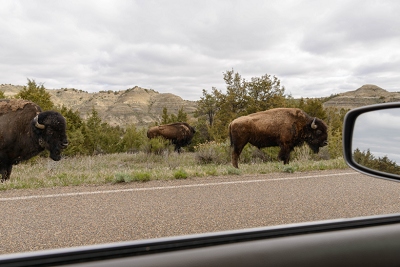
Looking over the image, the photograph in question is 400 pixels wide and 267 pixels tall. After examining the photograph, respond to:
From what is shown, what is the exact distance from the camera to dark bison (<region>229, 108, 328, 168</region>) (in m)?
10.0

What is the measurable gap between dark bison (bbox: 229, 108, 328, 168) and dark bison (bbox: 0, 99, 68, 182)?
16.1ft

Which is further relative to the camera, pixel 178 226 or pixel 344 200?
pixel 344 200

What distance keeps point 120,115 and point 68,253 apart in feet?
237

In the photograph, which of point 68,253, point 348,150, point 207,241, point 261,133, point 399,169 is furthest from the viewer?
point 261,133

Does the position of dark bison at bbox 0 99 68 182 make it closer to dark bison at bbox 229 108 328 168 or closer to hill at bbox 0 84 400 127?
dark bison at bbox 229 108 328 168

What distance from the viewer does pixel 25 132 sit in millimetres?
7547

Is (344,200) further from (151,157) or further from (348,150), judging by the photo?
(151,157)

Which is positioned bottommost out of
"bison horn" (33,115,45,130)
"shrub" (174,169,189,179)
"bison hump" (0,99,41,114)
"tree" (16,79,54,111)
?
"shrub" (174,169,189,179)

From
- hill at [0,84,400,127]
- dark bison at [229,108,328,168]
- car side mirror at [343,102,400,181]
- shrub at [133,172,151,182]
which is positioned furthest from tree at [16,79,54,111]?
hill at [0,84,400,127]

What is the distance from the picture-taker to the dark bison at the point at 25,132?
23.7 feet

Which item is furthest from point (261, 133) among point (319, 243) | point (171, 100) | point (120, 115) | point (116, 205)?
point (171, 100)

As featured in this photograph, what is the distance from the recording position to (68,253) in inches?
45.9

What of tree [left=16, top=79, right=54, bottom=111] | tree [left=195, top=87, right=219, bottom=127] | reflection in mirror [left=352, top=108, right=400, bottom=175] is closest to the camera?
reflection in mirror [left=352, top=108, right=400, bottom=175]

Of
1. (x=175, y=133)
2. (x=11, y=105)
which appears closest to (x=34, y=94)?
(x=11, y=105)
